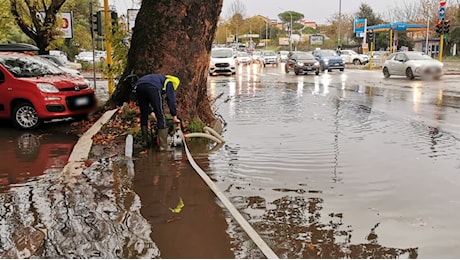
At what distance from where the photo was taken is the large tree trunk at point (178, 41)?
9.91 metres

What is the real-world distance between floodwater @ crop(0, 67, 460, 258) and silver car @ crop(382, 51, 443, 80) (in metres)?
16.8

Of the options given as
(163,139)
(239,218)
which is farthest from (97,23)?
(239,218)

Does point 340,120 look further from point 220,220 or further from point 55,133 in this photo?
point 220,220

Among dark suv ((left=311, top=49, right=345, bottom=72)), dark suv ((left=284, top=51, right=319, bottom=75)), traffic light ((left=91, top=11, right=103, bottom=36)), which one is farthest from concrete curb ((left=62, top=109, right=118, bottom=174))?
dark suv ((left=311, top=49, right=345, bottom=72))

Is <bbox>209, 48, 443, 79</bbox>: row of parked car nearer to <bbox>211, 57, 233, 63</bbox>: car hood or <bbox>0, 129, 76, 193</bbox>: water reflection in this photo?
<bbox>211, 57, 233, 63</bbox>: car hood

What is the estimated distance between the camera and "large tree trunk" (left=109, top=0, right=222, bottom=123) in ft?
32.5

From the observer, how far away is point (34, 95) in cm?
1033

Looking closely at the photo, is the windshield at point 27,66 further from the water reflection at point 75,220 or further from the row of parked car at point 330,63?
the row of parked car at point 330,63

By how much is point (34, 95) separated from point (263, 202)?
22.5ft

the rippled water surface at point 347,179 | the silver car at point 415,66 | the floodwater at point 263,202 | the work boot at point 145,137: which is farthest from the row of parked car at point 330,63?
the work boot at point 145,137

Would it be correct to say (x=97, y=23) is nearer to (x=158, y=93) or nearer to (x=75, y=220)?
(x=158, y=93)

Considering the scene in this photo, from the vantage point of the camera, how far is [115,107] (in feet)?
36.0

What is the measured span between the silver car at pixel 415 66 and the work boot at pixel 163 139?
69.1 feet

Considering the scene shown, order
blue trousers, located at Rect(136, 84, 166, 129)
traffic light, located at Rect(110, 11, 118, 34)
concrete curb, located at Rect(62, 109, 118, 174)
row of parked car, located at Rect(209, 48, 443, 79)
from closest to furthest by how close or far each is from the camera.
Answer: concrete curb, located at Rect(62, 109, 118, 174)
blue trousers, located at Rect(136, 84, 166, 129)
traffic light, located at Rect(110, 11, 118, 34)
row of parked car, located at Rect(209, 48, 443, 79)
